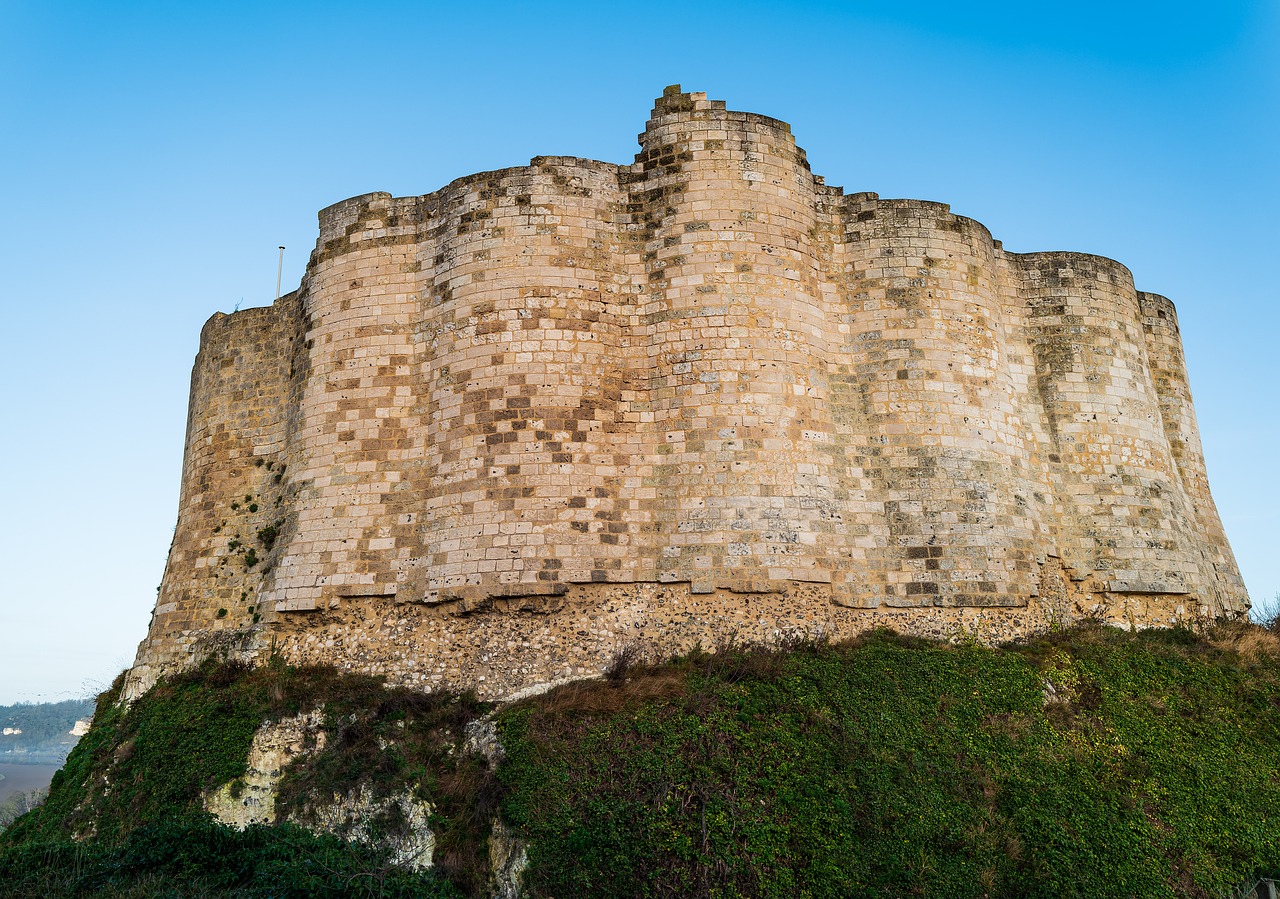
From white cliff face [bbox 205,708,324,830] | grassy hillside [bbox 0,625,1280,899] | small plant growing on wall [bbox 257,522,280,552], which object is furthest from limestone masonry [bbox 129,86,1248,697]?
white cliff face [bbox 205,708,324,830]

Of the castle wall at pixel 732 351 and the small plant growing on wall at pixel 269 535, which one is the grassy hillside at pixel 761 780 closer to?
the castle wall at pixel 732 351

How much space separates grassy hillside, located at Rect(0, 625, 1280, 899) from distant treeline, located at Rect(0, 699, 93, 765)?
14755 cm

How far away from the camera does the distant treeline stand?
143700 mm

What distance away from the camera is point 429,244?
15.8m

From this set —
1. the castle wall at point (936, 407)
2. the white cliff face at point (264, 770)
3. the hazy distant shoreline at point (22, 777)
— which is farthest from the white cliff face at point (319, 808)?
the hazy distant shoreline at point (22, 777)

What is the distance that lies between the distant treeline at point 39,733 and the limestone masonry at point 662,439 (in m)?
147

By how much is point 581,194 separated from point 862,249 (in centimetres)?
459

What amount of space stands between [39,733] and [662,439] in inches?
6691

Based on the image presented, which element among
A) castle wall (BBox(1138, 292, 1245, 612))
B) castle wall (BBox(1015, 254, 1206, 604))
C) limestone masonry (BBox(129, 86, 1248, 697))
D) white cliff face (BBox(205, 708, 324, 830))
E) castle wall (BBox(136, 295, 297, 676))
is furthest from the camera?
castle wall (BBox(1138, 292, 1245, 612))

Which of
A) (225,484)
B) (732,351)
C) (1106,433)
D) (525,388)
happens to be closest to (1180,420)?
(1106,433)

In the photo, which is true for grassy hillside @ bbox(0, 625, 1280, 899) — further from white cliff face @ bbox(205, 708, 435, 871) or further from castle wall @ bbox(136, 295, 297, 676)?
castle wall @ bbox(136, 295, 297, 676)

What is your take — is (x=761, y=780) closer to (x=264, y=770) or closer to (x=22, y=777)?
(x=264, y=770)

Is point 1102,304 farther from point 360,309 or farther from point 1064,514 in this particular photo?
point 360,309

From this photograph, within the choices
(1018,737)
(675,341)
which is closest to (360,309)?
(675,341)
